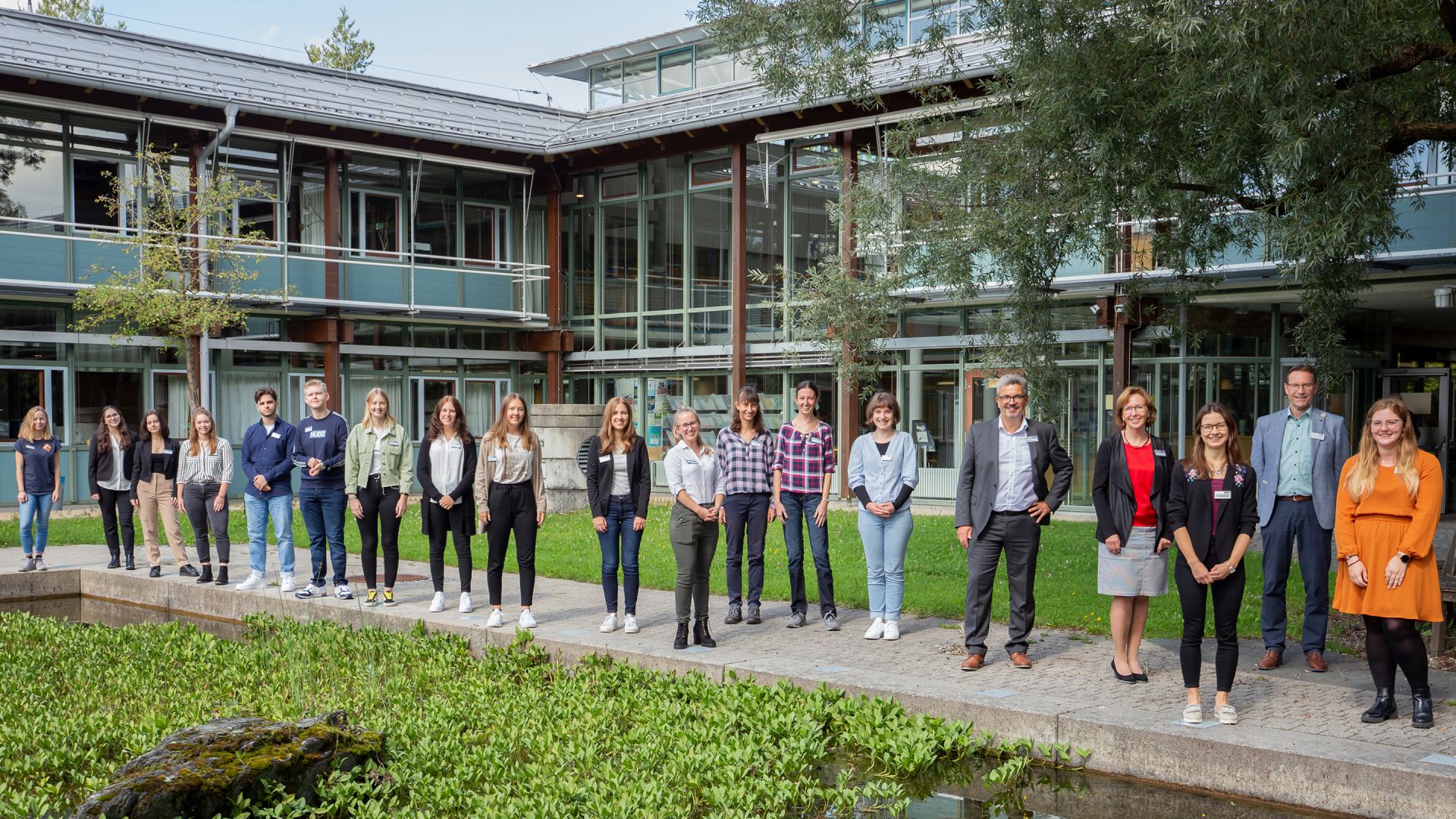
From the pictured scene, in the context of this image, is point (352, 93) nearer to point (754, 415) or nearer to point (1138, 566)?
point (754, 415)

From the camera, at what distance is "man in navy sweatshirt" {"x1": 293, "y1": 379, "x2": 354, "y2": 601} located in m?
11.4

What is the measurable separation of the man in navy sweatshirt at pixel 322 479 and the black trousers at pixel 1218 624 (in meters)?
7.22

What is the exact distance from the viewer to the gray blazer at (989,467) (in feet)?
28.0

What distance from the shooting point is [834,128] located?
22.5 metres

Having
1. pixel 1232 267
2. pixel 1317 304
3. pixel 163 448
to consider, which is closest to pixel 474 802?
pixel 1317 304

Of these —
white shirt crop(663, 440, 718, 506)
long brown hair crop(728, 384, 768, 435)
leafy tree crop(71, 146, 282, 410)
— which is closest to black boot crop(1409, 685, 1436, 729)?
white shirt crop(663, 440, 718, 506)

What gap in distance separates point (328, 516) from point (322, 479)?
38 centimetres

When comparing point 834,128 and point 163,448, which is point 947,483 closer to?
point 834,128

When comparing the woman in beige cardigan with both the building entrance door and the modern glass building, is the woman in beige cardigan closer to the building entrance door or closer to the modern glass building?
the modern glass building

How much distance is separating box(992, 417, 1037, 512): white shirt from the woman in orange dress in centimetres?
200

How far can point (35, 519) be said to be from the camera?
1385 centimetres

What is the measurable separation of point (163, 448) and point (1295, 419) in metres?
10.6

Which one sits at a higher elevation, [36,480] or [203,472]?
[203,472]

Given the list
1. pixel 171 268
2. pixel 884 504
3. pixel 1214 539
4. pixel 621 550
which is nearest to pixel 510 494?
pixel 621 550
